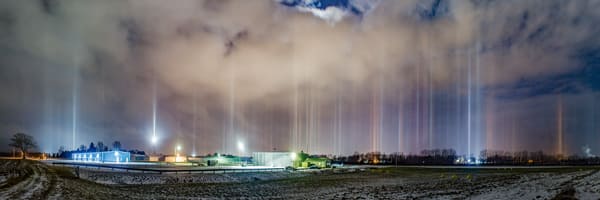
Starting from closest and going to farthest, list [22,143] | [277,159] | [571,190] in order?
[571,190] < [277,159] < [22,143]

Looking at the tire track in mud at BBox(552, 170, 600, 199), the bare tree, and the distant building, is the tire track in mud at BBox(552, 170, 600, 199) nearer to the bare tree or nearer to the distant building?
the distant building

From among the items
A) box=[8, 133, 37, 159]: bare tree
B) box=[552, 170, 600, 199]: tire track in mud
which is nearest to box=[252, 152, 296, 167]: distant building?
box=[552, 170, 600, 199]: tire track in mud

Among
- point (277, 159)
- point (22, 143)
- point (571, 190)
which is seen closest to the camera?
point (571, 190)

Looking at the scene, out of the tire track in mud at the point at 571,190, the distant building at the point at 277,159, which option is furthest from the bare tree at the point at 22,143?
the tire track in mud at the point at 571,190

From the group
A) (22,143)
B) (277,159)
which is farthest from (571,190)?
(22,143)

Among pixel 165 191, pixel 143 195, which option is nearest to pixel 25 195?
pixel 143 195

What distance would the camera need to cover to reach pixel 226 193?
97.0ft

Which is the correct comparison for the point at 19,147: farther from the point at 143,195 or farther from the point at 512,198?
the point at 512,198

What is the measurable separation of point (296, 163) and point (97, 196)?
5670 centimetres

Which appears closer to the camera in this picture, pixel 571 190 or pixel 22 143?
pixel 571 190

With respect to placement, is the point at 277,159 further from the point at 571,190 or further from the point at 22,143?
the point at 22,143

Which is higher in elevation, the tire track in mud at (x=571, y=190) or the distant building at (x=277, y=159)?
the tire track in mud at (x=571, y=190)

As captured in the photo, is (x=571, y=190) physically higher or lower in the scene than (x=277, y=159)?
higher

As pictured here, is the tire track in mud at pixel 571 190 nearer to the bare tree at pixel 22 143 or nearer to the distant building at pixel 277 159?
the distant building at pixel 277 159
